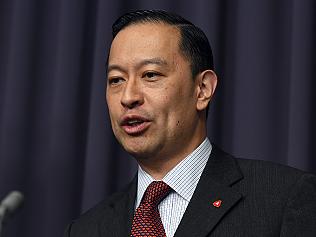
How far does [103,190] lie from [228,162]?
54cm

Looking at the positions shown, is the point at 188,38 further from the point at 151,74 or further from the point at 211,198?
the point at 211,198

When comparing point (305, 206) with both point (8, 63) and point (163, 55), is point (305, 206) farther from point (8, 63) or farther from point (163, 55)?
point (8, 63)

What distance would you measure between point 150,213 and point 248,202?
0.22 m

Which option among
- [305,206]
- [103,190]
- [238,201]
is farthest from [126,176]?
[305,206]

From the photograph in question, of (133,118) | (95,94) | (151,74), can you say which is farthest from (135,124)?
(95,94)

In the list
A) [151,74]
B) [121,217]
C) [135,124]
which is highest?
[151,74]

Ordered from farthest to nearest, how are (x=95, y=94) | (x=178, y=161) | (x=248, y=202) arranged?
(x=95, y=94) < (x=178, y=161) < (x=248, y=202)

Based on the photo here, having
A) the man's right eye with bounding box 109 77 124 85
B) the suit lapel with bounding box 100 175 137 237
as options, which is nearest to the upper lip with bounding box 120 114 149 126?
the man's right eye with bounding box 109 77 124 85

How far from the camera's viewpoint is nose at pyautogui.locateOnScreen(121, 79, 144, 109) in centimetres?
141

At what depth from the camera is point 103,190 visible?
1.92 metres

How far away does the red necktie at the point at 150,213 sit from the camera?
1399 millimetres

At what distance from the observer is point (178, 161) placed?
149cm

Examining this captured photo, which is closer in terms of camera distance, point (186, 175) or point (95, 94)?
point (186, 175)

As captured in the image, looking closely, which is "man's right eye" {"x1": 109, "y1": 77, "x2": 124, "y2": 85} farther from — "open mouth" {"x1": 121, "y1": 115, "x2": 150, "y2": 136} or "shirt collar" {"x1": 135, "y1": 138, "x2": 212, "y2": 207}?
"shirt collar" {"x1": 135, "y1": 138, "x2": 212, "y2": 207}
